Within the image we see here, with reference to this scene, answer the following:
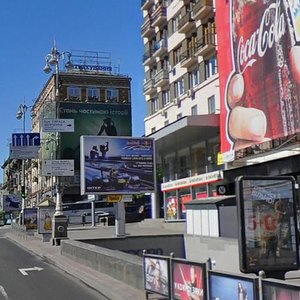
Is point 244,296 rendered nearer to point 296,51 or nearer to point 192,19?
point 296,51

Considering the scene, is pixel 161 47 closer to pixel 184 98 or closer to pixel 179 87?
pixel 179 87

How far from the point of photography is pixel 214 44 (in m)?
38.9

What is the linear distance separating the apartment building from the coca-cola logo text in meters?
5.58

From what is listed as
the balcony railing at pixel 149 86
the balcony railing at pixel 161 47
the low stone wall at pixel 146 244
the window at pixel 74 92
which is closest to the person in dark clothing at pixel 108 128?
the window at pixel 74 92

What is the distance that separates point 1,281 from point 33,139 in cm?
2269

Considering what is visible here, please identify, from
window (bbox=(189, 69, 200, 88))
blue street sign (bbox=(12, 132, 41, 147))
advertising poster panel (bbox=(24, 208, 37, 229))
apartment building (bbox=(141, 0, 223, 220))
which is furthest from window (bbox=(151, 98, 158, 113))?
blue street sign (bbox=(12, 132, 41, 147))

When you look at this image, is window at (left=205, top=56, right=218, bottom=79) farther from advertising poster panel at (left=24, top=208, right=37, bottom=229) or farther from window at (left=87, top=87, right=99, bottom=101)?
window at (left=87, top=87, right=99, bottom=101)

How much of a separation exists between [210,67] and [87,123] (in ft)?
134

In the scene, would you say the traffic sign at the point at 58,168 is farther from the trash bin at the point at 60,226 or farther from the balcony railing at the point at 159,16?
the balcony railing at the point at 159,16

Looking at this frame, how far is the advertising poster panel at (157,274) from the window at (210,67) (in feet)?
99.3

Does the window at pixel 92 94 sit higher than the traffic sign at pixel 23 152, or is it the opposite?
the window at pixel 92 94

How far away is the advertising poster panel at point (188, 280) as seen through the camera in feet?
25.8

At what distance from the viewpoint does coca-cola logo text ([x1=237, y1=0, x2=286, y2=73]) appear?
2727cm

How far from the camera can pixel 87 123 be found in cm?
7912
